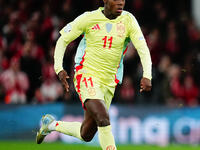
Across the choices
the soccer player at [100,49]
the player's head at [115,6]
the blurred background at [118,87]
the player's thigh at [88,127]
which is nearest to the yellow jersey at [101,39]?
the soccer player at [100,49]

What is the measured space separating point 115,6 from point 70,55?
6738mm

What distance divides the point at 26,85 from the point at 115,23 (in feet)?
21.1

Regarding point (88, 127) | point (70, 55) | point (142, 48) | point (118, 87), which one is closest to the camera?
point (142, 48)

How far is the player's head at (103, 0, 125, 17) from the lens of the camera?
24.8ft

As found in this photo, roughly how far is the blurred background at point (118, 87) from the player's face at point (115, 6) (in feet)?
19.1

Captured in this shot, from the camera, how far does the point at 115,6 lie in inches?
299

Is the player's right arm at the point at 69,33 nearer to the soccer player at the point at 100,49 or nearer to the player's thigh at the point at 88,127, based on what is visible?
the soccer player at the point at 100,49

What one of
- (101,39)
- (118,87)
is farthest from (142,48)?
(118,87)

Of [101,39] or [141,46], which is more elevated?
[101,39]

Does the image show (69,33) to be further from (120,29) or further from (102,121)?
(102,121)

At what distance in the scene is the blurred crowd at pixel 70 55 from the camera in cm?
1383

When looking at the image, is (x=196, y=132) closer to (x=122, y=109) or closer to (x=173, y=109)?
(x=173, y=109)

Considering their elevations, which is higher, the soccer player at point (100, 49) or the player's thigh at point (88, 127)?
the soccer player at point (100, 49)

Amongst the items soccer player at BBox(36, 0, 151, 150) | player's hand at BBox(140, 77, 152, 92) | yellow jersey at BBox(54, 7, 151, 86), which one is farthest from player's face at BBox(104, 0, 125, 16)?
player's hand at BBox(140, 77, 152, 92)
